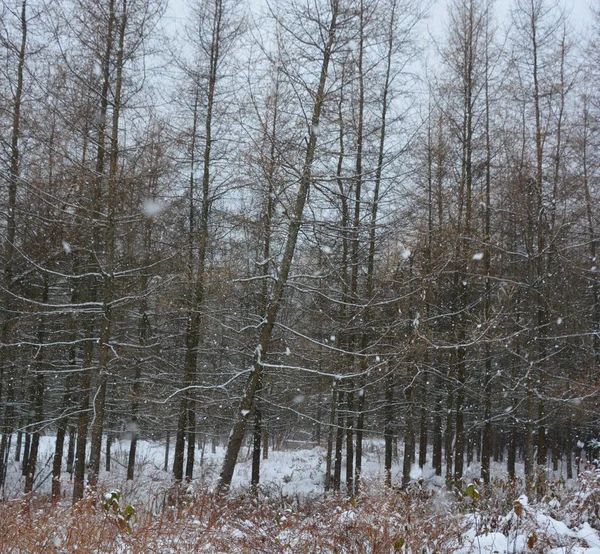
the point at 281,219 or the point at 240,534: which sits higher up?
the point at 281,219

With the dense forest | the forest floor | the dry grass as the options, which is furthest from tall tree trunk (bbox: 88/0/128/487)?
the dry grass

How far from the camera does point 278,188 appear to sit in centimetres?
802

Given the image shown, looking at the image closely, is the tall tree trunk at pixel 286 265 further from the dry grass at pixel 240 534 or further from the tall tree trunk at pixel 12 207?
the tall tree trunk at pixel 12 207

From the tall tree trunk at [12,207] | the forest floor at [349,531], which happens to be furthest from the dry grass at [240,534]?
the tall tree trunk at [12,207]

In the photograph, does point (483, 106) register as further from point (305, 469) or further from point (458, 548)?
point (305, 469)

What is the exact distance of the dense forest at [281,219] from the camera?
826cm

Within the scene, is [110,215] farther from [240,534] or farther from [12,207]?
[240,534]

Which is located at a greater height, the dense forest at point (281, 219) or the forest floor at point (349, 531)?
the dense forest at point (281, 219)

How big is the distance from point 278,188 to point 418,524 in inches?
213

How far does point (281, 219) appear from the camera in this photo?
8359 millimetres

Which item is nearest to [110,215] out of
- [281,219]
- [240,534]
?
[281,219]

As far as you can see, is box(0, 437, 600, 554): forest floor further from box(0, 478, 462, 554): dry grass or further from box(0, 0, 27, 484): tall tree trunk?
box(0, 0, 27, 484): tall tree trunk

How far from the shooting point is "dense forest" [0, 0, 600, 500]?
8.26 meters

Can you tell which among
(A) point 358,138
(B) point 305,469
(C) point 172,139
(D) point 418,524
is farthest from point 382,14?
(B) point 305,469
